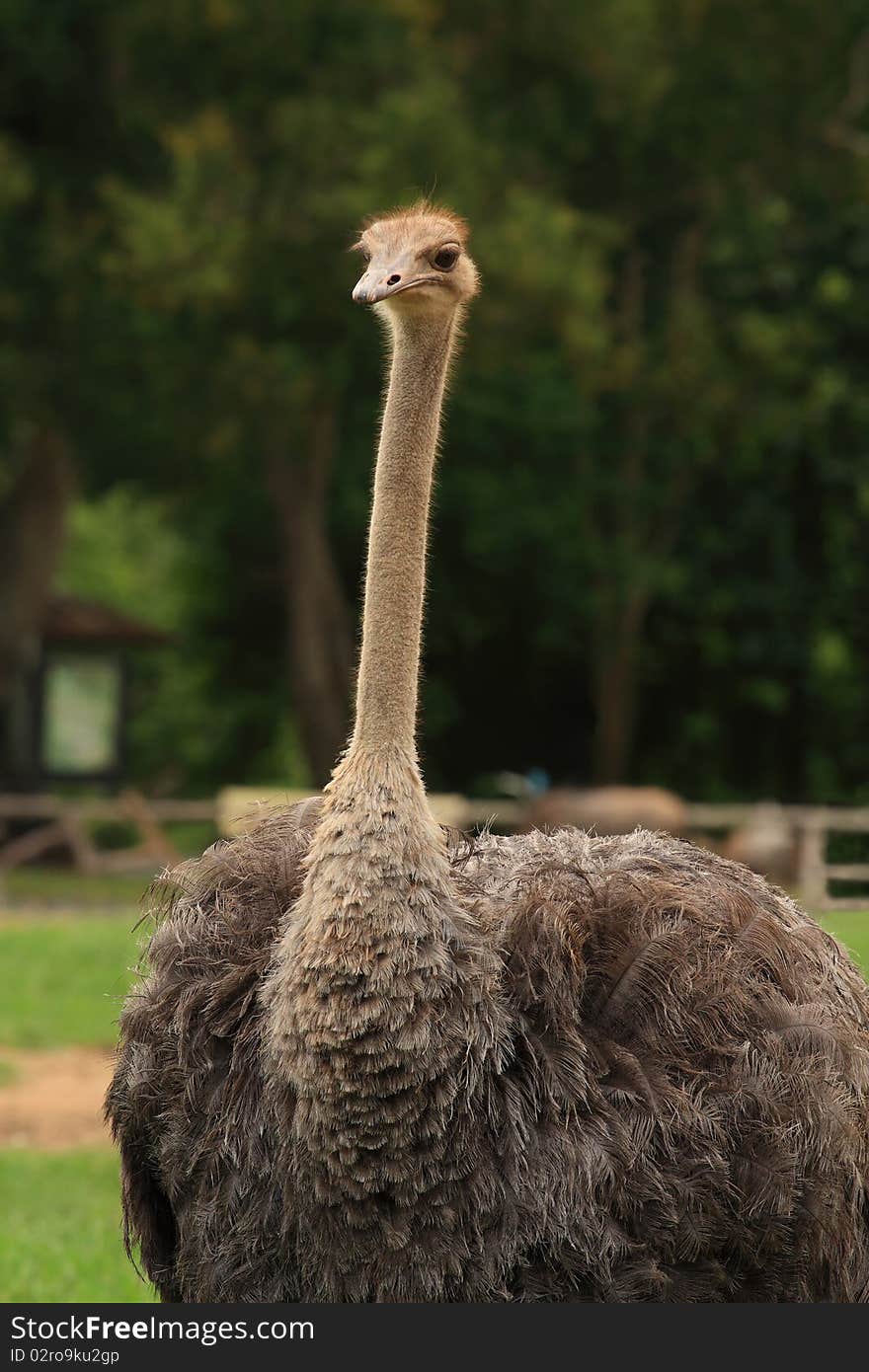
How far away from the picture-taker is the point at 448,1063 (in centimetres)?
390

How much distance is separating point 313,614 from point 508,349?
4.59m

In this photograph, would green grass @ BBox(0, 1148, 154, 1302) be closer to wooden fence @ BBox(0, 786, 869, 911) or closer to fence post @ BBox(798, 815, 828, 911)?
wooden fence @ BBox(0, 786, 869, 911)

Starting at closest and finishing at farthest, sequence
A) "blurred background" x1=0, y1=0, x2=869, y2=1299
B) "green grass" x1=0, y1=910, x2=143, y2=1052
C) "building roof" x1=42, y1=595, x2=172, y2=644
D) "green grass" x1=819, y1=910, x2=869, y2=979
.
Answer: "green grass" x1=819, y1=910, x2=869, y2=979, "green grass" x1=0, y1=910, x2=143, y2=1052, "blurred background" x1=0, y1=0, x2=869, y2=1299, "building roof" x1=42, y1=595, x2=172, y2=644

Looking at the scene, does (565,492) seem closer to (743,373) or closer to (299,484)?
(743,373)

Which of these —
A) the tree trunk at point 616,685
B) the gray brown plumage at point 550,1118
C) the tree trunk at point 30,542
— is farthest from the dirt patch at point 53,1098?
the tree trunk at point 616,685

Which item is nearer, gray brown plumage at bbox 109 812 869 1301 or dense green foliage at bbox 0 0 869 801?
gray brown plumage at bbox 109 812 869 1301

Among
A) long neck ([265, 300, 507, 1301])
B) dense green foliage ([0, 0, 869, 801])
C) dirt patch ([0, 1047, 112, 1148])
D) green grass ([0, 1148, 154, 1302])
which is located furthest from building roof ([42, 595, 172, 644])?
long neck ([265, 300, 507, 1301])

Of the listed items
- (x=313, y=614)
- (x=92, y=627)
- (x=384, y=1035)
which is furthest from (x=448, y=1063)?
(x=92, y=627)

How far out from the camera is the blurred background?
18.8 m

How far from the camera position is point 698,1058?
13.6 feet

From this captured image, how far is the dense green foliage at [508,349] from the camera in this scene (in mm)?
19031

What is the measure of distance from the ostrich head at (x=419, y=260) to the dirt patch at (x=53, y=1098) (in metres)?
4.83

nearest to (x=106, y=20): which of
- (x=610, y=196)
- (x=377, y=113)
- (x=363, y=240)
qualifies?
(x=377, y=113)

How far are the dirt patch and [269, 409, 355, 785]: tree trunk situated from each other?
37.5 feet
